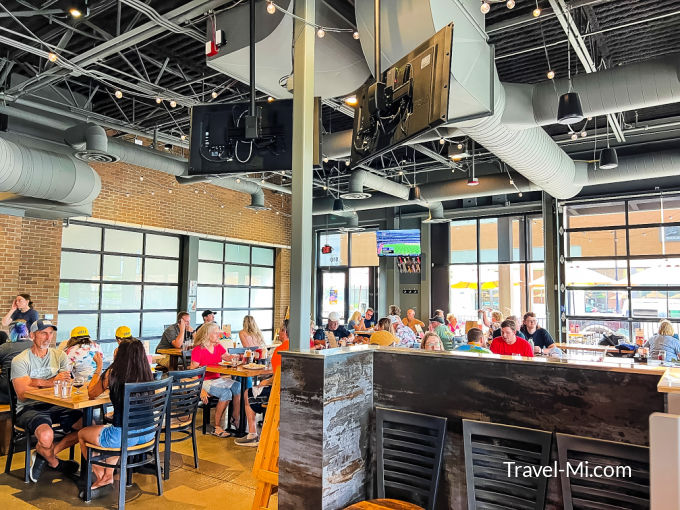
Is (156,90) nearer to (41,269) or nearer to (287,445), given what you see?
(41,269)

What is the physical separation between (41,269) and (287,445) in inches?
286

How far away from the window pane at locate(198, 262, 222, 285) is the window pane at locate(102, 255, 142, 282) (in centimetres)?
152

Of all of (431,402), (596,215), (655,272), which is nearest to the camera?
(431,402)

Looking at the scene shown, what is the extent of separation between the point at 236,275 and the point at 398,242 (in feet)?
13.7

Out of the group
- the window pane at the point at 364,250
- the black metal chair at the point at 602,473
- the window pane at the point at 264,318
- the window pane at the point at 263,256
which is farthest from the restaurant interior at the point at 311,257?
the window pane at the point at 364,250

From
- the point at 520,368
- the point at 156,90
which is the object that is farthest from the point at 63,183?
the point at 520,368

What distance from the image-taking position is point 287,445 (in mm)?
2844

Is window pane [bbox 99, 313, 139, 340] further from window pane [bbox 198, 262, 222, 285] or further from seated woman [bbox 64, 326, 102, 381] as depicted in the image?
seated woman [bbox 64, 326, 102, 381]

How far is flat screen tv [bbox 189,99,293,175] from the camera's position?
3.90m

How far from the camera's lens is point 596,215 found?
10.1m

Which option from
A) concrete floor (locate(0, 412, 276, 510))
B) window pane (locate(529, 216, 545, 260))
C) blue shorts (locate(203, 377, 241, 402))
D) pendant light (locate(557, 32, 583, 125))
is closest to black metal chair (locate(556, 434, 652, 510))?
concrete floor (locate(0, 412, 276, 510))

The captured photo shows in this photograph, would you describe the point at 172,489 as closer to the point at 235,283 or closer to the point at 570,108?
the point at 570,108

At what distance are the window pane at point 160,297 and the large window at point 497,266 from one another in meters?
6.55

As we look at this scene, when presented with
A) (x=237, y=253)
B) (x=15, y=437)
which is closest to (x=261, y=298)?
(x=237, y=253)
